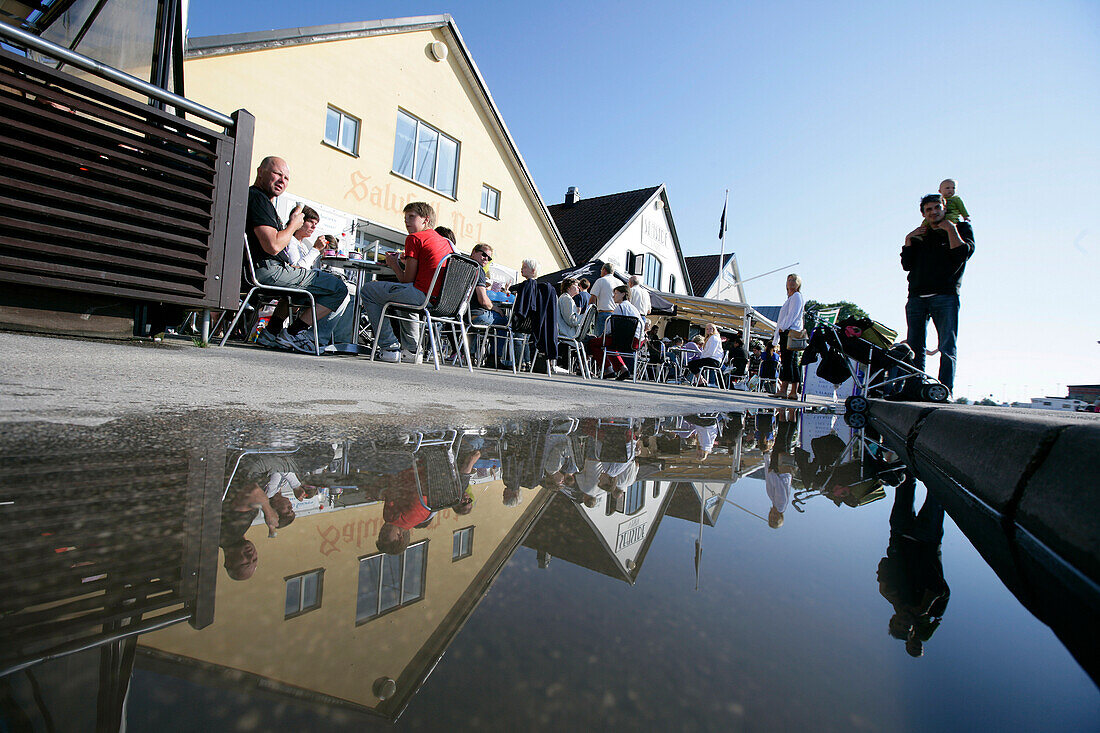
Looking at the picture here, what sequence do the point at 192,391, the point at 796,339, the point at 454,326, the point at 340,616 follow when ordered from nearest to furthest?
the point at 340,616 → the point at 192,391 → the point at 454,326 → the point at 796,339

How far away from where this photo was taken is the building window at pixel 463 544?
662 mm

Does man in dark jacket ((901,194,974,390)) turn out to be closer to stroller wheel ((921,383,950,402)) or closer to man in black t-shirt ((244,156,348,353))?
stroller wheel ((921,383,950,402))

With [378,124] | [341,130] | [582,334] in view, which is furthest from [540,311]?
[378,124]

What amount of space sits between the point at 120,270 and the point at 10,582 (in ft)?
10.1

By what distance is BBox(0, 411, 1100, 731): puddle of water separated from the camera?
0.37 metres

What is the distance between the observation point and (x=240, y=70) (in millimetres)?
8352

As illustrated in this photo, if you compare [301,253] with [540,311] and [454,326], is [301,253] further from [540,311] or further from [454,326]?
[540,311]

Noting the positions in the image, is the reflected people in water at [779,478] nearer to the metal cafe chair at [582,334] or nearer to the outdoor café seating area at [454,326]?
the outdoor café seating area at [454,326]

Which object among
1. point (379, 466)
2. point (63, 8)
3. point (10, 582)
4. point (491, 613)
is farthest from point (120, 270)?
point (63, 8)

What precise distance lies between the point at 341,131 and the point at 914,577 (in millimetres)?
11182

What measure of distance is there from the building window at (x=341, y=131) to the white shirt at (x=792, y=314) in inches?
311

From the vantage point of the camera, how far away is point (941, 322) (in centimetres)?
473

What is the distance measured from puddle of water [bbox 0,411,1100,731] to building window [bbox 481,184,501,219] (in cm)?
1308

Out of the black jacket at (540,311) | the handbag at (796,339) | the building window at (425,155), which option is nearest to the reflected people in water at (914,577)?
the black jacket at (540,311)
